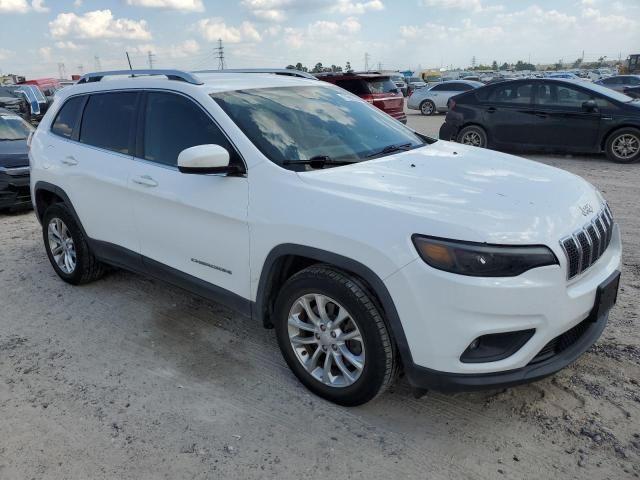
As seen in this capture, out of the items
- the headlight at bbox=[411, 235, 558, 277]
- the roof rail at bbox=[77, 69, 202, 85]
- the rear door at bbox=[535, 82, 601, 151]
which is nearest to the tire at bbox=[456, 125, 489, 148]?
the rear door at bbox=[535, 82, 601, 151]

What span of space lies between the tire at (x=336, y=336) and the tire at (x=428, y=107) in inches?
839

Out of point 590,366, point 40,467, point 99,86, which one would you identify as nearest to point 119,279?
point 99,86

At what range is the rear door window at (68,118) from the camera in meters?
4.65

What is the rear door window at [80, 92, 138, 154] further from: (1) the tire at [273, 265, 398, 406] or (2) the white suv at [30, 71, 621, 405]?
(1) the tire at [273, 265, 398, 406]

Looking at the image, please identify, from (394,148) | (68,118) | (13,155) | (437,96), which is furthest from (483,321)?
(437,96)

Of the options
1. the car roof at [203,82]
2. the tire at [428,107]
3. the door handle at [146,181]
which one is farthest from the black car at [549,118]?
the tire at [428,107]

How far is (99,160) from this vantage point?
421 cm

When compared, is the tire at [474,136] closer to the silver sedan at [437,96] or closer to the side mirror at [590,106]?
the side mirror at [590,106]

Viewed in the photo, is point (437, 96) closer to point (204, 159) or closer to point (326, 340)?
point (204, 159)

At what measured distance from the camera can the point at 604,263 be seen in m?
2.94

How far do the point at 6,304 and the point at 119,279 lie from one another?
94 cm

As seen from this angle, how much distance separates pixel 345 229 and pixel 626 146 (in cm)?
907

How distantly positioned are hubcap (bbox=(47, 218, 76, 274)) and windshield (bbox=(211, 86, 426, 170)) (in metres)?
2.27

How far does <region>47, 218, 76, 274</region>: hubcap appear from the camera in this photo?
4828mm
